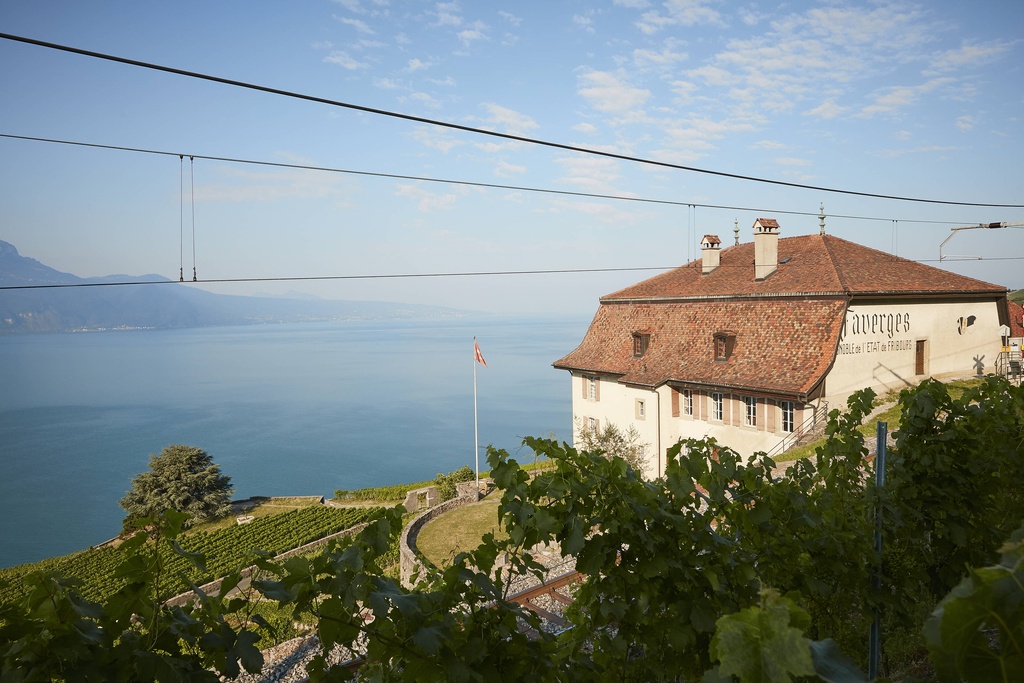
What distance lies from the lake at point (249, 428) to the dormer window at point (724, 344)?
7.29 m

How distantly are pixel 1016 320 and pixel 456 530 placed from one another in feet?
85.4

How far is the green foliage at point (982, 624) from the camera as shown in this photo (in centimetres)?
73

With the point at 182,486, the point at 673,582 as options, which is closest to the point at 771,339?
the point at 673,582

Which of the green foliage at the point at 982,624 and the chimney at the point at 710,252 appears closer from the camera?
the green foliage at the point at 982,624

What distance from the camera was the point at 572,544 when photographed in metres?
2.67

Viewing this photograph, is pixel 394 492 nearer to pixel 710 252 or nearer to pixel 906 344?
pixel 710 252

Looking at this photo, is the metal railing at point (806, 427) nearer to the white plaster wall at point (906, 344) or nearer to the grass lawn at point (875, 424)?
the white plaster wall at point (906, 344)

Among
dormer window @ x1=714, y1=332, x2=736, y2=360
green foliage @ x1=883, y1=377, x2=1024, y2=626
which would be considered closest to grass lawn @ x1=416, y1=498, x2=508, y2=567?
dormer window @ x1=714, y1=332, x2=736, y2=360

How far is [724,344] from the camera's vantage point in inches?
904

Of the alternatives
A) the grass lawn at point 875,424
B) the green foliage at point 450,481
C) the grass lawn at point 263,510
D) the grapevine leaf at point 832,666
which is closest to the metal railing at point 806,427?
the grass lawn at point 875,424

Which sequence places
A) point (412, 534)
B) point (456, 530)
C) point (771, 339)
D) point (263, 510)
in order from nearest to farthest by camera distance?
point (412, 534)
point (456, 530)
point (771, 339)
point (263, 510)

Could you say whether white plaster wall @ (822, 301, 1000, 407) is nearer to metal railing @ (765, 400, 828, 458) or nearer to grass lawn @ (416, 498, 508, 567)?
metal railing @ (765, 400, 828, 458)

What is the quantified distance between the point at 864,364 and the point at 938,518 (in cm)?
1920

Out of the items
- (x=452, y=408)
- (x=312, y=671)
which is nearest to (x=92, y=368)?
(x=452, y=408)
